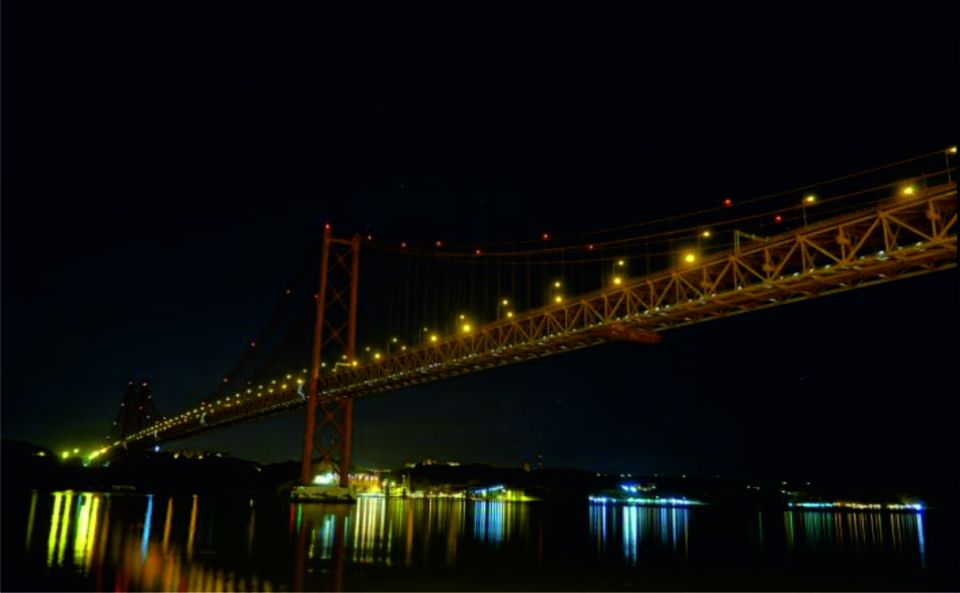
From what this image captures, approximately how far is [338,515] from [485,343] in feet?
41.1

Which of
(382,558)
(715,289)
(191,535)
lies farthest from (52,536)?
(715,289)

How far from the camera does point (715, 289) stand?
29.1 meters

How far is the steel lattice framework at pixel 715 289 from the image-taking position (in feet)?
74.3

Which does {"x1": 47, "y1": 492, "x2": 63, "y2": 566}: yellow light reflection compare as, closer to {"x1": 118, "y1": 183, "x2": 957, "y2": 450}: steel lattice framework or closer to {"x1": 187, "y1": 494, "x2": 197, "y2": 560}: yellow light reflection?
{"x1": 187, "y1": 494, "x2": 197, "y2": 560}: yellow light reflection

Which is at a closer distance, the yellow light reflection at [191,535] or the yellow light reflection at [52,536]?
the yellow light reflection at [52,536]

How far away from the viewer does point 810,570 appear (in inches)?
838

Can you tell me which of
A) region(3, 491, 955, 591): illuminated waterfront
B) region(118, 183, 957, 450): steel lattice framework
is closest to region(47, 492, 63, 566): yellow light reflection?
region(3, 491, 955, 591): illuminated waterfront

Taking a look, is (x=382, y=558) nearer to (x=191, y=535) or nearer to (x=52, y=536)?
(x=191, y=535)

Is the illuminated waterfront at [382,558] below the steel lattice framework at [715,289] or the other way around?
below

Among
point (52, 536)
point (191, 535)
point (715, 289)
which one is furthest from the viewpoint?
point (715, 289)

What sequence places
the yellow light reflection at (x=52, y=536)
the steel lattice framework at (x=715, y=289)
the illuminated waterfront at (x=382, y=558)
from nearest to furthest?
the illuminated waterfront at (x=382, y=558) → the yellow light reflection at (x=52, y=536) → the steel lattice framework at (x=715, y=289)

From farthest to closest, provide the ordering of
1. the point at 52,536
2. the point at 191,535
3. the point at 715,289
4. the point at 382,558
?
the point at 715,289, the point at 191,535, the point at 52,536, the point at 382,558

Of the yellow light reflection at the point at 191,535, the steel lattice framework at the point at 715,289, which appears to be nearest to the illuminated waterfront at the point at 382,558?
the yellow light reflection at the point at 191,535

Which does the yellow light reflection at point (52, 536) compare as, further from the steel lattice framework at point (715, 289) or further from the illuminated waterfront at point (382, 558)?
the steel lattice framework at point (715, 289)
